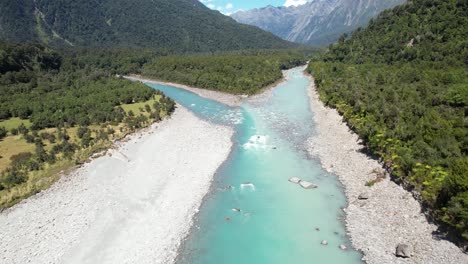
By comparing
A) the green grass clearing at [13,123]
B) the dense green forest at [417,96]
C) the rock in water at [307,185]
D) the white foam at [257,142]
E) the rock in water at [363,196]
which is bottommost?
the green grass clearing at [13,123]

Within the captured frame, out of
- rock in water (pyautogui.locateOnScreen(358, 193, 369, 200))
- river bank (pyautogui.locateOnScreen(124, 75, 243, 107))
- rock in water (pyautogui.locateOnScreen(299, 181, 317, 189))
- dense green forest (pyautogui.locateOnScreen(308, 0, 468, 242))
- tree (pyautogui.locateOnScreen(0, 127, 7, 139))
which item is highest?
dense green forest (pyautogui.locateOnScreen(308, 0, 468, 242))

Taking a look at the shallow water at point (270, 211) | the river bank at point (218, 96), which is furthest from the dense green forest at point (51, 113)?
the shallow water at point (270, 211)

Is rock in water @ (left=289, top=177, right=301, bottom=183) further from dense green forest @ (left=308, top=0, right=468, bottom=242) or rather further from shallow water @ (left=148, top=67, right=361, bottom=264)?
dense green forest @ (left=308, top=0, right=468, bottom=242)

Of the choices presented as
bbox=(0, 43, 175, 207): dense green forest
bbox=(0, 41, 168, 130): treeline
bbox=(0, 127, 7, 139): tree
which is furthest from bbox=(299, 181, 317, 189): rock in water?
bbox=(0, 127, 7, 139): tree

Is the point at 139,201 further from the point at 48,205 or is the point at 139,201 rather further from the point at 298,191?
the point at 298,191

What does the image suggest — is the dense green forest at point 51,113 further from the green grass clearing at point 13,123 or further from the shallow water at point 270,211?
the shallow water at point 270,211
